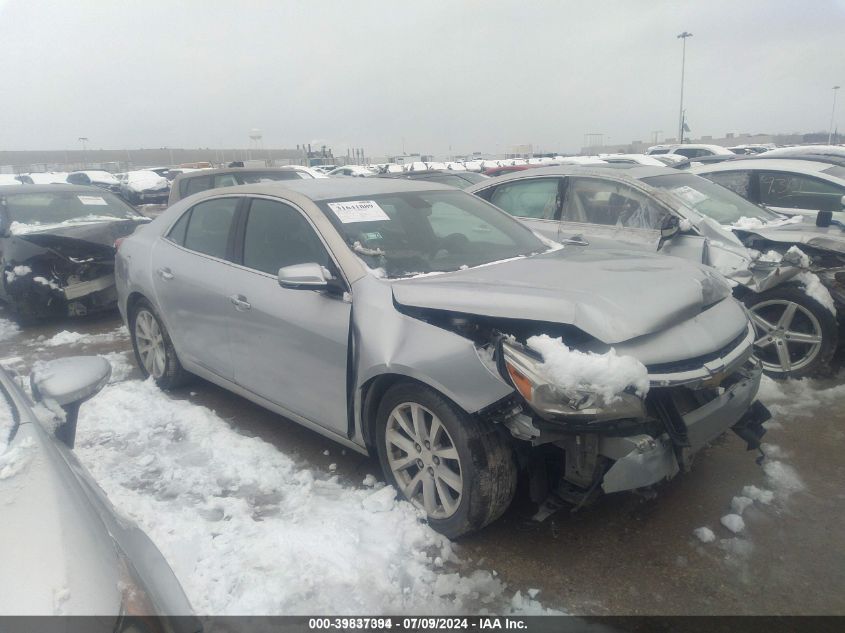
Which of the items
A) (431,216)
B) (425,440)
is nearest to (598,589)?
(425,440)

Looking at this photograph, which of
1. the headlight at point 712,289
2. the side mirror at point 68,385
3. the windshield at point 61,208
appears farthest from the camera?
the windshield at point 61,208

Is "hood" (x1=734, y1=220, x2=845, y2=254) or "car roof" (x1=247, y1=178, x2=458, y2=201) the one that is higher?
"car roof" (x1=247, y1=178, x2=458, y2=201)

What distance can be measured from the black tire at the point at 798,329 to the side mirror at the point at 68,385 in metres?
4.23

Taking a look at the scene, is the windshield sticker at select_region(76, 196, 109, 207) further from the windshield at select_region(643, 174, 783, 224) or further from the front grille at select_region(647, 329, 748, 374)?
the front grille at select_region(647, 329, 748, 374)

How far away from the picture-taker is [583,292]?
2.68m

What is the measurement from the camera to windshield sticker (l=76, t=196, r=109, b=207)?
304 inches

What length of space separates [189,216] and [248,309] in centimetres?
136

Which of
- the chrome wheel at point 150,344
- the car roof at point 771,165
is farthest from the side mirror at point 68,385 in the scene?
the car roof at point 771,165

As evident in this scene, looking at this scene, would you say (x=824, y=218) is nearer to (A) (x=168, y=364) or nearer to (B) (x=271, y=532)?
(B) (x=271, y=532)

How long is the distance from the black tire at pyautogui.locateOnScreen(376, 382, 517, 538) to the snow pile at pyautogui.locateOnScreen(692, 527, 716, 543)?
915mm

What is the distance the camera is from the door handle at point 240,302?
3649 mm

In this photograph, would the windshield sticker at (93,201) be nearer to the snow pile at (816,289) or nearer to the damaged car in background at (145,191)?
the snow pile at (816,289)

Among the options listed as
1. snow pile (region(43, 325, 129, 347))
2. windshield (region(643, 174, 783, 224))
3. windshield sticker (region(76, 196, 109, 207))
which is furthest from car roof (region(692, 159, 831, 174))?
windshield sticker (region(76, 196, 109, 207))

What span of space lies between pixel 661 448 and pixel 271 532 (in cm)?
180
